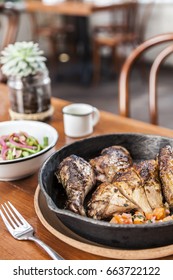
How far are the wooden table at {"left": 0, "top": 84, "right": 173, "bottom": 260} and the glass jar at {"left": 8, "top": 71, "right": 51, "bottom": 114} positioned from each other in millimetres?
77

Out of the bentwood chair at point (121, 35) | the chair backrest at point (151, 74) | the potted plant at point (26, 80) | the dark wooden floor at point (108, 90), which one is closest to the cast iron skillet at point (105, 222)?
the potted plant at point (26, 80)

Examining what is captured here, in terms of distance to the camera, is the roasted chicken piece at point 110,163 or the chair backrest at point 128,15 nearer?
the roasted chicken piece at point 110,163

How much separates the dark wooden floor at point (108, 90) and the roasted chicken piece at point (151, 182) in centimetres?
239

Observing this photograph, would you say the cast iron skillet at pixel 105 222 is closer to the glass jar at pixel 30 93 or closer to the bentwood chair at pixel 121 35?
the glass jar at pixel 30 93

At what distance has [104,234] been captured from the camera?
2.20 feet

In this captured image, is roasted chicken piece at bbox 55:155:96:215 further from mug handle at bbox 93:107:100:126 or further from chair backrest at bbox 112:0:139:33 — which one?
chair backrest at bbox 112:0:139:33

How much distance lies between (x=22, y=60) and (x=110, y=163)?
0.58m

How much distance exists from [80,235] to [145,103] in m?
3.15

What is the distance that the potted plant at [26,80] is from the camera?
129 centimetres

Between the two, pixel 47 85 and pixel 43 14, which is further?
pixel 43 14

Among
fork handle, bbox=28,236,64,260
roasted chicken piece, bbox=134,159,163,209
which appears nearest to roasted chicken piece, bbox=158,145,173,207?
roasted chicken piece, bbox=134,159,163,209

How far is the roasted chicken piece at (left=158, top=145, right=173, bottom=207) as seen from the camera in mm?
780
